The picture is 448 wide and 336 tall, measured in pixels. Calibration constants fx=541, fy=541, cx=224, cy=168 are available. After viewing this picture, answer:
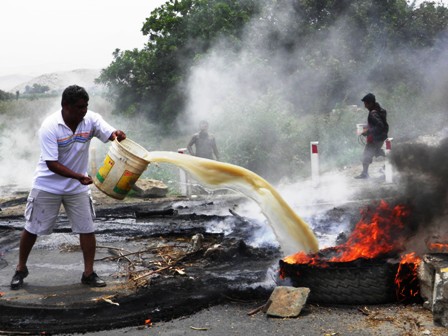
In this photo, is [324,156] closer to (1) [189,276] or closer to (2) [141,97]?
(2) [141,97]

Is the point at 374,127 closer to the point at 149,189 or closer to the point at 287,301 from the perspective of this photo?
the point at 149,189

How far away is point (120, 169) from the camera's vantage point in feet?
18.7

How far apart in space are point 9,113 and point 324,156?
18229 mm

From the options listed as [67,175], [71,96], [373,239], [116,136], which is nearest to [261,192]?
[373,239]

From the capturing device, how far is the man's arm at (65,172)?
5.39 metres

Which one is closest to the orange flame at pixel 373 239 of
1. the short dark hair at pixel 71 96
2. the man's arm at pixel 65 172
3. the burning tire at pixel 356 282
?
the burning tire at pixel 356 282

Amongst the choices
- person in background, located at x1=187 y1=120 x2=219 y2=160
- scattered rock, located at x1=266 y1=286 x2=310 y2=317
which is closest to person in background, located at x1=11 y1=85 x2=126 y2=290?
scattered rock, located at x1=266 y1=286 x2=310 y2=317

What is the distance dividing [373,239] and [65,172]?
312 centimetres

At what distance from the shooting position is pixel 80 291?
554cm

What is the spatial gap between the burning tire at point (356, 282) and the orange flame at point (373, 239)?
0.13 metres

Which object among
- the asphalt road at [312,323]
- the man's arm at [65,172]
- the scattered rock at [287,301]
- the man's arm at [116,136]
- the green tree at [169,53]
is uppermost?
the green tree at [169,53]

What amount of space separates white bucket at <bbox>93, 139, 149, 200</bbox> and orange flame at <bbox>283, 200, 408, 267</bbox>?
182cm

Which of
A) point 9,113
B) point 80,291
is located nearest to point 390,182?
point 80,291

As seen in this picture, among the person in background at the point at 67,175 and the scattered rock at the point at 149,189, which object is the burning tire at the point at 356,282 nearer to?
the person in background at the point at 67,175
